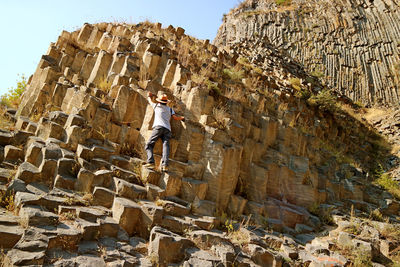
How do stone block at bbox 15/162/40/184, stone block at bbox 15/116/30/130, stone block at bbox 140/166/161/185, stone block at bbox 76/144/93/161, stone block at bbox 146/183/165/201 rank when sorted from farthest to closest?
1. stone block at bbox 15/116/30/130
2. stone block at bbox 140/166/161/185
3. stone block at bbox 76/144/93/161
4. stone block at bbox 146/183/165/201
5. stone block at bbox 15/162/40/184

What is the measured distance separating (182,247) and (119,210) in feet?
4.61

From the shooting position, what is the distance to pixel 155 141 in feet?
22.8

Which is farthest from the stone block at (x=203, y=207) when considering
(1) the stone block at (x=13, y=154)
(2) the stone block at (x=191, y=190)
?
(1) the stone block at (x=13, y=154)

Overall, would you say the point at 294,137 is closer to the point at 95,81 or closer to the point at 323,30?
the point at 95,81

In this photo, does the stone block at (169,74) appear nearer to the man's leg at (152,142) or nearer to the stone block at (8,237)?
the man's leg at (152,142)

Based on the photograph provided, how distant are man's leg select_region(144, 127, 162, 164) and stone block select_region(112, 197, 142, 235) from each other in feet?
5.25

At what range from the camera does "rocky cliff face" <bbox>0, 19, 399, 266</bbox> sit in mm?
4754

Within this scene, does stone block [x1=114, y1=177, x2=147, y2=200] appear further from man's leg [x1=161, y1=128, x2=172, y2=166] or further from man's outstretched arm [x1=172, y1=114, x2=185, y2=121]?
man's outstretched arm [x1=172, y1=114, x2=185, y2=121]

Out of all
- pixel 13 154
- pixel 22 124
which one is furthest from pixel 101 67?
pixel 13 154

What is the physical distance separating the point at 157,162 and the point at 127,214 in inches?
81.1

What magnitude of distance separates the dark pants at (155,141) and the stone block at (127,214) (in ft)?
5.19

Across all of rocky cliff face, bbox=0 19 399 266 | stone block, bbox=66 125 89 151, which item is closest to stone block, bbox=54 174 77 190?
Answer: rocky cliff face, bbox=0 19 399 266

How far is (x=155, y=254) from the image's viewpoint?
456cm

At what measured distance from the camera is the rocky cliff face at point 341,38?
22422mm
